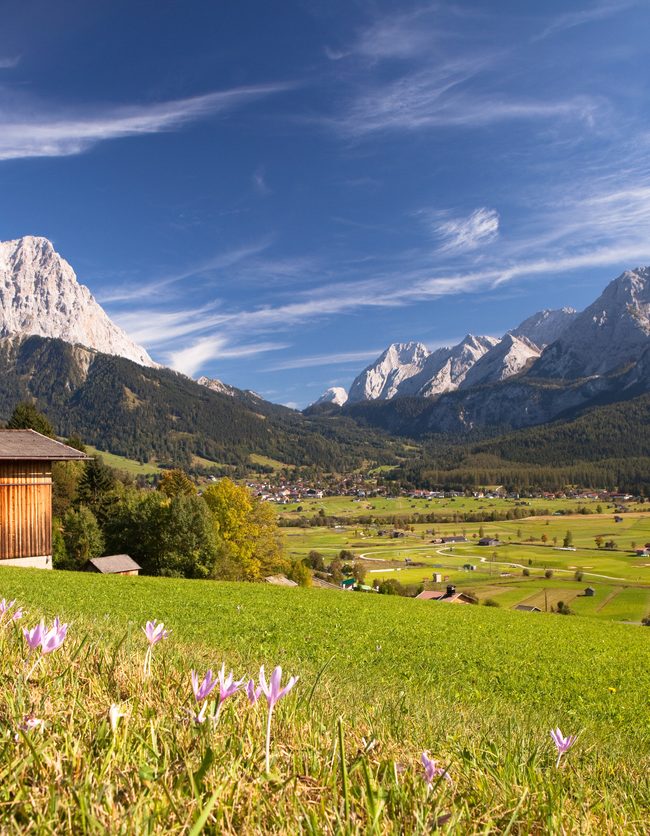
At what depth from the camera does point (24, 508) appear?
2352 centimetres

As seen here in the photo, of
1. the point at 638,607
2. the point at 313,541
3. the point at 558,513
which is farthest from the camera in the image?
the point at 558,513

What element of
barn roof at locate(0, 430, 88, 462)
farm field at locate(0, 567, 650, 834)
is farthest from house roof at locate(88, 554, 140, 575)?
farm field at locate(0, 567, 650, 834)

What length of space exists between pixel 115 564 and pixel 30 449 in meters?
12.0

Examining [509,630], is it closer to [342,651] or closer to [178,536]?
[342,651]

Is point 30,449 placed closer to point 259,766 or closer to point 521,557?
point 259,766

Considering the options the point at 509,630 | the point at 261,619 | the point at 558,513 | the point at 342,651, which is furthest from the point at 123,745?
the point at 558,513

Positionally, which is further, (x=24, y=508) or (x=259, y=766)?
(x=24, y=508)

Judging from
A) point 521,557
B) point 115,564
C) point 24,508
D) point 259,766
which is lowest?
point 521,557

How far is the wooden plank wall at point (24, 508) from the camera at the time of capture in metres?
23.0

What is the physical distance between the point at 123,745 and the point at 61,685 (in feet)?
2.87

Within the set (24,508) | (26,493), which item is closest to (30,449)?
(26,493)

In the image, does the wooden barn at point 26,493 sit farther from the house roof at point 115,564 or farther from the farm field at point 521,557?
the farm field at point 521,557

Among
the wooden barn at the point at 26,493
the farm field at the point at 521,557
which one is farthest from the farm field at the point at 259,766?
the farm field at the point at 521,557

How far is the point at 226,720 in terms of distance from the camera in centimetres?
192
